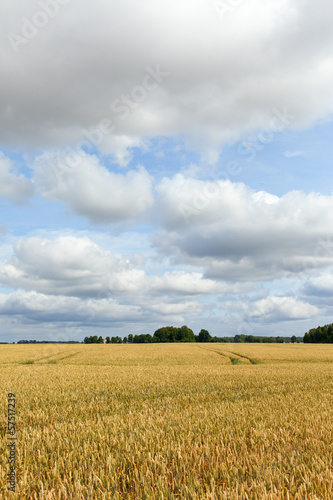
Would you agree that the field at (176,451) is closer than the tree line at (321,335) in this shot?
Yes

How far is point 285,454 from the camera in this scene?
482cm

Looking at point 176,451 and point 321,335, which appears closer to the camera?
A: point 176,451

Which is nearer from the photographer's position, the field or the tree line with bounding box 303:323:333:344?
the field

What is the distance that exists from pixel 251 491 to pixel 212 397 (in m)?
6.90

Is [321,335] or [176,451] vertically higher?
[176,451]

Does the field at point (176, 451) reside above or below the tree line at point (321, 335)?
above

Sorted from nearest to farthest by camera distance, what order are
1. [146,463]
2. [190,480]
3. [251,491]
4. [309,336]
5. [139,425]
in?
[251,491], [190,480], [146,463], [139,425], [309,336]

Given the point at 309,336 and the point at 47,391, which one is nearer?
the point at 47,391

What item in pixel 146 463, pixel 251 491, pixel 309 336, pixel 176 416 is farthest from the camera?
pixel 309 336

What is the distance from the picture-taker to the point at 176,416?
7.27m

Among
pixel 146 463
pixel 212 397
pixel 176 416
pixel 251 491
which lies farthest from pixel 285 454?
pixel 212 397

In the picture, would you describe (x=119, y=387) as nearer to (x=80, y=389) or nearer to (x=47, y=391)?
(x=80, y=389)

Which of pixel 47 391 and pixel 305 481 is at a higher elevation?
pixel 305 481

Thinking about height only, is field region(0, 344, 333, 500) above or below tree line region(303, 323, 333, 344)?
above
